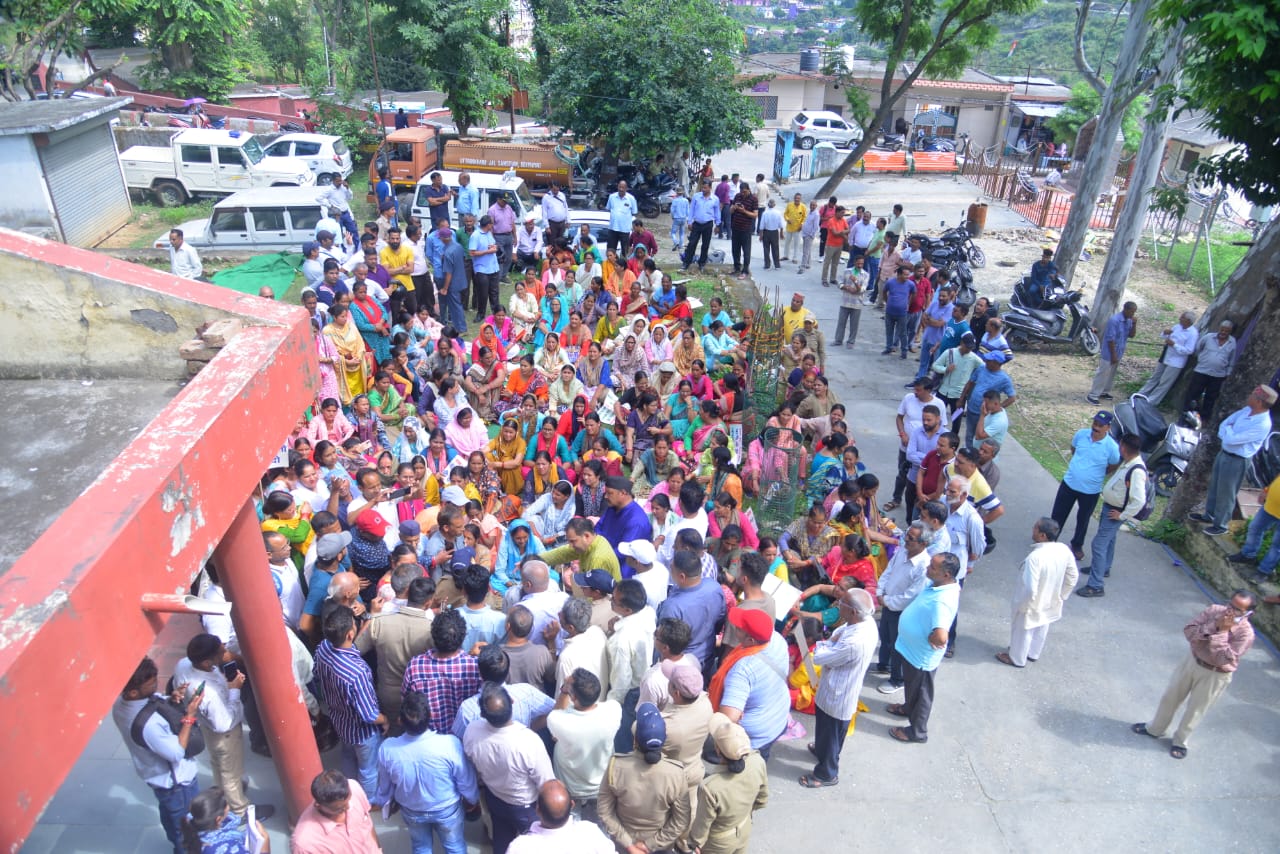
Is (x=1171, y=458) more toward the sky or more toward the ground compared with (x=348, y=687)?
more toward the ground

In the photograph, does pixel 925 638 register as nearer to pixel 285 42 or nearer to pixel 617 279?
pixel 617 279

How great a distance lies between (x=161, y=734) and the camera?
421 centimetres

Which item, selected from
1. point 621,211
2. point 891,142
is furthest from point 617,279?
point 891,142

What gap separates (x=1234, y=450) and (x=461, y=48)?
21.4 meters

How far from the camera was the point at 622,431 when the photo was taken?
8.52 m

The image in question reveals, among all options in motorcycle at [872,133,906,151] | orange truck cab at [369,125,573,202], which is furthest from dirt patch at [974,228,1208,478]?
motorcycle at [872,133,906,151]

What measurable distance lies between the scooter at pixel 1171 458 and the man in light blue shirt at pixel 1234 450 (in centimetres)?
133

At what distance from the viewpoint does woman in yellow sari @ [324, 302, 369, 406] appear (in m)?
8.81

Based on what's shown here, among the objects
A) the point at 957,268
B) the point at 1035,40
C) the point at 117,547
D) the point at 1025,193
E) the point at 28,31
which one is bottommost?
the point at 1025,193

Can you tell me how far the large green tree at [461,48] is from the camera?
73.7ft

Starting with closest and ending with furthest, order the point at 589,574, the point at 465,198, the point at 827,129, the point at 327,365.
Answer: the point at 589,574
the point at 327,365
the point at 465,198
the point at 827,129

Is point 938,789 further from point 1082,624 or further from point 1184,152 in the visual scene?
point 1184,152

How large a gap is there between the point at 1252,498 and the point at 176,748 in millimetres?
9097

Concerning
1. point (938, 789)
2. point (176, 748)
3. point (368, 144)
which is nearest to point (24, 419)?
point (176, 748)
